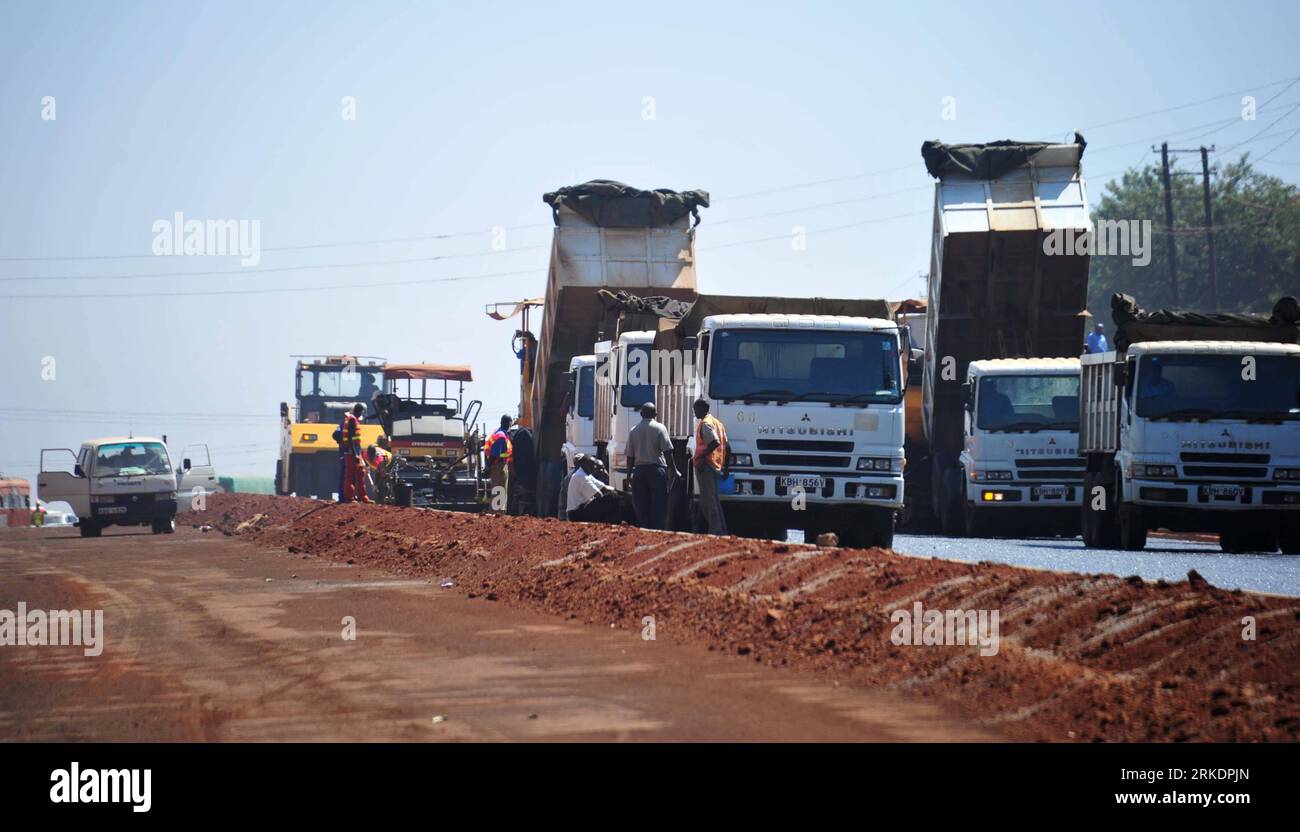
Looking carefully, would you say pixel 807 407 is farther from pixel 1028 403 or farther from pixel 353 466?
pixel 353 466

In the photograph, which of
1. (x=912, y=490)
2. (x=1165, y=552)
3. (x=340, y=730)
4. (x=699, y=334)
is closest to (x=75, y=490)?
(x=912, y=490)

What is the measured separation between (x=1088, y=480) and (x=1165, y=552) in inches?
57.1

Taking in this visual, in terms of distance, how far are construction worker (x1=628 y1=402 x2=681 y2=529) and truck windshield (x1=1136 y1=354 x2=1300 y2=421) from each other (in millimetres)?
5885

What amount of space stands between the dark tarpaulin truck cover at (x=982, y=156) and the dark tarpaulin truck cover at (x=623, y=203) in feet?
16.2

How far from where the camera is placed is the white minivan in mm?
35500

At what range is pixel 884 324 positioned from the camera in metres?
19.8

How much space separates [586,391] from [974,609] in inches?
638

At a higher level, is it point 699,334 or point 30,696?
point 699,334

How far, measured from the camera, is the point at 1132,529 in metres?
22.0

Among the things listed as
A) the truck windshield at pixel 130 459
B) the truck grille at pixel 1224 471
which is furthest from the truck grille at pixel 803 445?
the truck windshield at pixel 130 459

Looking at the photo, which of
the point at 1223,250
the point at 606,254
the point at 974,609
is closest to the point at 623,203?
the point at 606,254

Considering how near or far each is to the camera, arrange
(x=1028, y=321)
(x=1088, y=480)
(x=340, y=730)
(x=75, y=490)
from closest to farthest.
A: (x=340, y=730)
(x=1088, y=480)
(x=1028, y=321)
(x=75, y=490)
